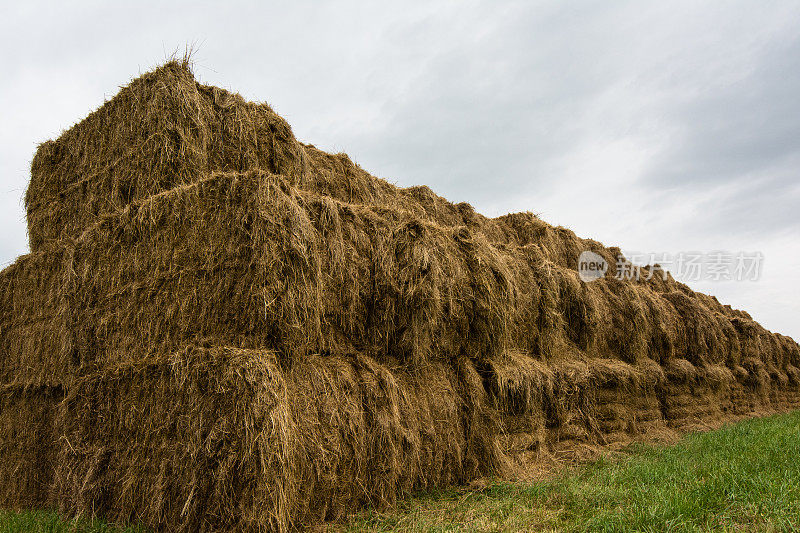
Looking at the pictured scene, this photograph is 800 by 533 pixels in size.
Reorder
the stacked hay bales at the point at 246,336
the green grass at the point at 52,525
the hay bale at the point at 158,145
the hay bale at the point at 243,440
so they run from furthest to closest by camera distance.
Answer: the hay bale at the point at 158,145, the green grass at the point at 52,525, the stacked hay bales at the point at 246,336, the hay bale at the point at 243,440

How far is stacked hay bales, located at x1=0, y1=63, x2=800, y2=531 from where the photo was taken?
4.50 meters

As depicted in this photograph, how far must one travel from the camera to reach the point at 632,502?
5121 mm

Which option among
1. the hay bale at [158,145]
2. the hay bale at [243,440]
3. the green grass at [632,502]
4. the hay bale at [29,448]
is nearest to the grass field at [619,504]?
the green grass at [632,502]

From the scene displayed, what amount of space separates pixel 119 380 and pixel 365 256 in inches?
108

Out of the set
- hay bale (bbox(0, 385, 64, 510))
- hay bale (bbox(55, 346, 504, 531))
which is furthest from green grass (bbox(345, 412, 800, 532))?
hay bale (bbox(0, 385, 64, 510))

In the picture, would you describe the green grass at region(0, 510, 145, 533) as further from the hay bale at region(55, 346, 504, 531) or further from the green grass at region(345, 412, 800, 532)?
the green grass at region(345, 412, 800, 532)

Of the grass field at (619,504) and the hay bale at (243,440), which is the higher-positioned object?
the hay bale at (243,440)

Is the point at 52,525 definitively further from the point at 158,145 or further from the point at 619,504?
the point at 619,504

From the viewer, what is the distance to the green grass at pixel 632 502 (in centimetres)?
452

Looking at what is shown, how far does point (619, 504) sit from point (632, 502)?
122 mm

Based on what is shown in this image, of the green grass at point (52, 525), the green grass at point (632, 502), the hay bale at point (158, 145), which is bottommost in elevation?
the green grass at point (52, 525)

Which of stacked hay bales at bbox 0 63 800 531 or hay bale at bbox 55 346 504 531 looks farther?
stacked hay bales at bbox 0 63 800 531

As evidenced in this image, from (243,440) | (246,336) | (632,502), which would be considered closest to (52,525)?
(243,440)

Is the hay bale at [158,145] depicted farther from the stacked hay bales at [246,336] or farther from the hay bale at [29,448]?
the hay bale at [29,448]
